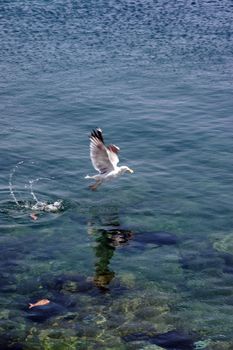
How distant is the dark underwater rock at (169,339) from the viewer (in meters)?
19.1

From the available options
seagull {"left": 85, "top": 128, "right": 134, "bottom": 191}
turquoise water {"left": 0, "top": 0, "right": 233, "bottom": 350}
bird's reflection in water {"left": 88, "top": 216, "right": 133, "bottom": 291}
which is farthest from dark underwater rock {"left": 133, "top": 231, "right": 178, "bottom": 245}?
seagull {"left": 85, "top": 128, "right": 134, "bottom": 191}

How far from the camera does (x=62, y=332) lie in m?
19.8

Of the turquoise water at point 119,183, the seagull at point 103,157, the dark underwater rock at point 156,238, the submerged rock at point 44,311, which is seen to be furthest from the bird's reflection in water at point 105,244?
the submerged rock at point 44,311

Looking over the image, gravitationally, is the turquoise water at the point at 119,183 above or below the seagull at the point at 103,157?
below

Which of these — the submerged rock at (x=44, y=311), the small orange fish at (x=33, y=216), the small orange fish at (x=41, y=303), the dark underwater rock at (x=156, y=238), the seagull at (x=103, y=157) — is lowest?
the dark underwater rock at (x=156, y=238)

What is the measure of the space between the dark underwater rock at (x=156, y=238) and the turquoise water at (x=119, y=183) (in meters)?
0.08

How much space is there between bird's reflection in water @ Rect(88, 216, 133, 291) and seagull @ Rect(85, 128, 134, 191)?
1760mm

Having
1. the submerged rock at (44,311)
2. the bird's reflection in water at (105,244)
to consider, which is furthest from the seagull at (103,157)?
the submerged rock at (44,311)

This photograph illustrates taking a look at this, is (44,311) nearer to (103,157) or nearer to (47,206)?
(103,157)

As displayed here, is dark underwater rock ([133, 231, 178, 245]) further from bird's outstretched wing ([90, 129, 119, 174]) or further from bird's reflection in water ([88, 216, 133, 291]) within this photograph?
bird's outstretched wing ([90, 129, 119, 174])

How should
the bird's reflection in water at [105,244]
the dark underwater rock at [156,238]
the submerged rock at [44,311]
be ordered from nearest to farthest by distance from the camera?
the submerged rock at [44,311], the bird's reflection in water at [105,244], the dark underwater rock at [156,238]

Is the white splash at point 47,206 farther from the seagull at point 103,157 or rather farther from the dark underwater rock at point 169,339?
the dark underwater rock at point 169,339

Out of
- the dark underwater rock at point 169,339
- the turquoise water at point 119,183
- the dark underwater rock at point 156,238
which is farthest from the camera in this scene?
the dark underwater rock at point 156,238

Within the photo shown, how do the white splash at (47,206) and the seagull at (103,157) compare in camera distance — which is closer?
the seagull at (103,157)
